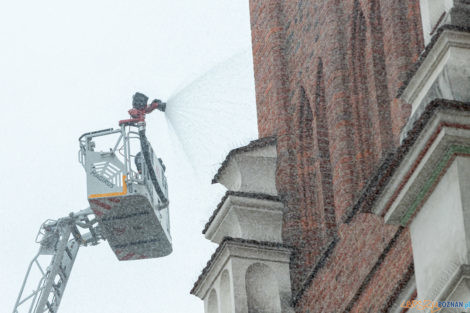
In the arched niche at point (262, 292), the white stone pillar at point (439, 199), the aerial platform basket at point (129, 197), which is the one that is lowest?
the white stone pillar at point (439, 199)

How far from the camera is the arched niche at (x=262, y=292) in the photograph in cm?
1711

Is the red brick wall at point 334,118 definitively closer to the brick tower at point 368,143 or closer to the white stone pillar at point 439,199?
the brick tower at point 368,143

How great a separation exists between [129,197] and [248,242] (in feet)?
47.4

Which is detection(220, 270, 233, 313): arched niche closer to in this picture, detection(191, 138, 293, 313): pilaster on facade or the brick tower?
detection(191, 138, 293, 313): pilaster on facade

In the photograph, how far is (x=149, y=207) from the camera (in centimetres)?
3191

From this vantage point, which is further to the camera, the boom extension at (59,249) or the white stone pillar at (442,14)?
the boom extension at (59,249)

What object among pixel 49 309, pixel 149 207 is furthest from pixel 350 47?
pixel 49 309

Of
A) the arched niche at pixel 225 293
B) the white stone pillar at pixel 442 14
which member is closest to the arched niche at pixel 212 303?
the arched niche at pixel 225 293

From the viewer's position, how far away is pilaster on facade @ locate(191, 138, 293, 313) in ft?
56.3

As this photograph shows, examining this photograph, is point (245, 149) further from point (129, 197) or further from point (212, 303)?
point (129, 197)

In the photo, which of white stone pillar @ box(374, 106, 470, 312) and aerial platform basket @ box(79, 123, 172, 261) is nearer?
white stone pillar @ box(374, 106, 470, 312)

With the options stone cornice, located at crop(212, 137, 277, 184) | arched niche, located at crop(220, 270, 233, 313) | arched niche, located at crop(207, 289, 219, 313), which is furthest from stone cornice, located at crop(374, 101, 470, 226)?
stone cornice, located at crop(212, 137, 277, 184)

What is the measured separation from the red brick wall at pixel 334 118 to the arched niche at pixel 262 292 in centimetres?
28

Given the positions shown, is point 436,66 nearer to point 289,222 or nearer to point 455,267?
point 455,267
